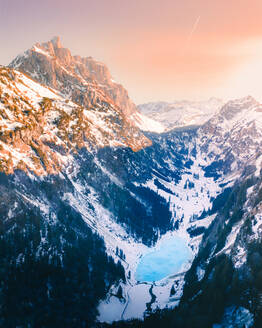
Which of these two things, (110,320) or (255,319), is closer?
(255,319)

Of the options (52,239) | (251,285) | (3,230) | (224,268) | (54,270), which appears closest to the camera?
(251,285)

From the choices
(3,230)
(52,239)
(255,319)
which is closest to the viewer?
(255,319)

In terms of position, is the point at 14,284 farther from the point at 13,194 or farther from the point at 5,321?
the point at 13,194

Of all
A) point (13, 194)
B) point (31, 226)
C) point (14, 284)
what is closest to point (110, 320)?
point (14, 284)

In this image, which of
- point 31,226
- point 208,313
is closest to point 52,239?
point 31,226

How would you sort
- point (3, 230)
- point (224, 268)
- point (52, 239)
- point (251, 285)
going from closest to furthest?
point (251, 285) < point (224, 268) < point (3, 230) < point (52, 239)

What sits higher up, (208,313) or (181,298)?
(181,298)

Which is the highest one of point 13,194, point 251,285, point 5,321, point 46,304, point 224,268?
point 13,194

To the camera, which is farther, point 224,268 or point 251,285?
point 224,268

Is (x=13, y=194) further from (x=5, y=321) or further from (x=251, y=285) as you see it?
A: (x=251, y=285)
